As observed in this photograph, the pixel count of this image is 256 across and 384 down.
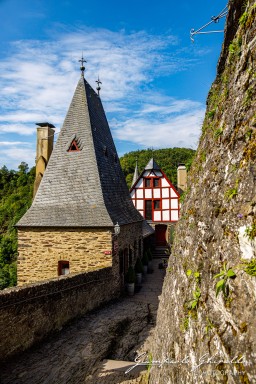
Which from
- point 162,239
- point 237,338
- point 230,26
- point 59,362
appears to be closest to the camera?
point 237,338

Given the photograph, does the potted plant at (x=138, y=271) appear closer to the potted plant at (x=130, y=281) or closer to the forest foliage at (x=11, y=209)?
the potted plant at (x=130, y=281)

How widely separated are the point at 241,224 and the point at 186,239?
1456 mm

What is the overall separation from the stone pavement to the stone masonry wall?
181 centimetres

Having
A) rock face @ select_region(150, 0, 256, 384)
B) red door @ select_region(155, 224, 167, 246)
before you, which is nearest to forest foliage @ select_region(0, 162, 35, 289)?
red door @ select_region(155, 224, 167, 246)

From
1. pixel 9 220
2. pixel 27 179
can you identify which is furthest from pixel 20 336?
pixel 27 179

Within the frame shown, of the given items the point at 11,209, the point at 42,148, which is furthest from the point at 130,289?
→ the point at 11,209

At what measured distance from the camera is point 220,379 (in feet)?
6.60

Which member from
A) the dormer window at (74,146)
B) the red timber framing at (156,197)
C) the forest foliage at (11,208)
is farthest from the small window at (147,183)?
the dormer window at (74,146)

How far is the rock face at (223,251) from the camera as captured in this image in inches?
77.1

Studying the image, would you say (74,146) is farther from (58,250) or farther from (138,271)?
(138,271)

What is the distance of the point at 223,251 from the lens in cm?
236

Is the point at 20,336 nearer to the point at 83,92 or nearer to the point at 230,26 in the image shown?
the point at 230,26

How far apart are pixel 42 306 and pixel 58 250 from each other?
13.0ft

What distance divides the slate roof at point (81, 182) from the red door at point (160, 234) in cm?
986
